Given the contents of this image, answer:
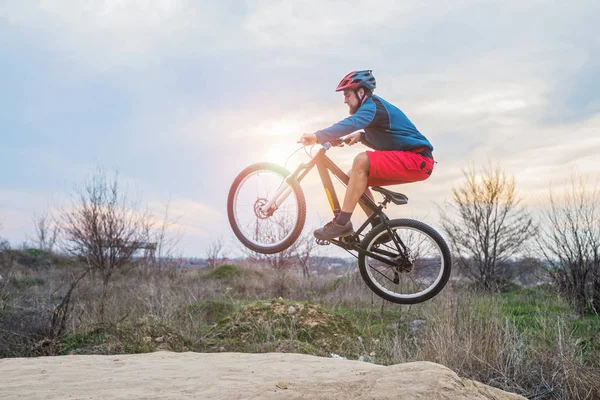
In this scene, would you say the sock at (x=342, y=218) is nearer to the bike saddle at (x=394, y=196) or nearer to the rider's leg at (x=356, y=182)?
the rider's leg at (x=356, y=182)

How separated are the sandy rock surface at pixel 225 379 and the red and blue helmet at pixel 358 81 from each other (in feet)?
10.2

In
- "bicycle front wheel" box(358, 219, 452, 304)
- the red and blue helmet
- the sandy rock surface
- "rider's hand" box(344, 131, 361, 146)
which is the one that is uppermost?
the red and blue helmet

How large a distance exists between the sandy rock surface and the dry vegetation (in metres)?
1.72

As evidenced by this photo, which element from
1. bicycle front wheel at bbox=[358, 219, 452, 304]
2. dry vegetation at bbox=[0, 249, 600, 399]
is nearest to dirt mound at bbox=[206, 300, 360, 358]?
dry vegetation at bbox=[0, 249, 600, 399]

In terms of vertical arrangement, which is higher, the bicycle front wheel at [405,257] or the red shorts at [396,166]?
the red shorts at [396,166]

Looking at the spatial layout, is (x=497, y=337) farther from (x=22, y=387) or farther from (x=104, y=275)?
(x=104, y=275)

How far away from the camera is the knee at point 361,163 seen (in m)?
4.23

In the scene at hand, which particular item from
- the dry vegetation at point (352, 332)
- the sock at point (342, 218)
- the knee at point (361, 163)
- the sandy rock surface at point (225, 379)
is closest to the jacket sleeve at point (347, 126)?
the knee at point (361, 163)

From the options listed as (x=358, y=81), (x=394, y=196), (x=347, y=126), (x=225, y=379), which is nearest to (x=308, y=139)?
(x=347, y=126)

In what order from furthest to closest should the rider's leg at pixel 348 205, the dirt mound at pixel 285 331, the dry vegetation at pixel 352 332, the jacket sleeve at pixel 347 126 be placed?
1. the dirt mound at pixel 285 331
2. the dry vegetation at pixel 352 332
3. the rider's leg at pixel 348 205
4. the jacket sleeve at pixel 347 126

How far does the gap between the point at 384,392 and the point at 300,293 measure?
1252 cm

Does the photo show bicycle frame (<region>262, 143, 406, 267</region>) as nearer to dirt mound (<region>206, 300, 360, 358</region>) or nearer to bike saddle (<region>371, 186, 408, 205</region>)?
bike saddle (<region>371, 186, 408, 205</region>)

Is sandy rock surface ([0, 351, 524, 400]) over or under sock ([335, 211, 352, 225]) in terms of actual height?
under

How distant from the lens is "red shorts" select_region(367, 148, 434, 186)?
4.22 metres
